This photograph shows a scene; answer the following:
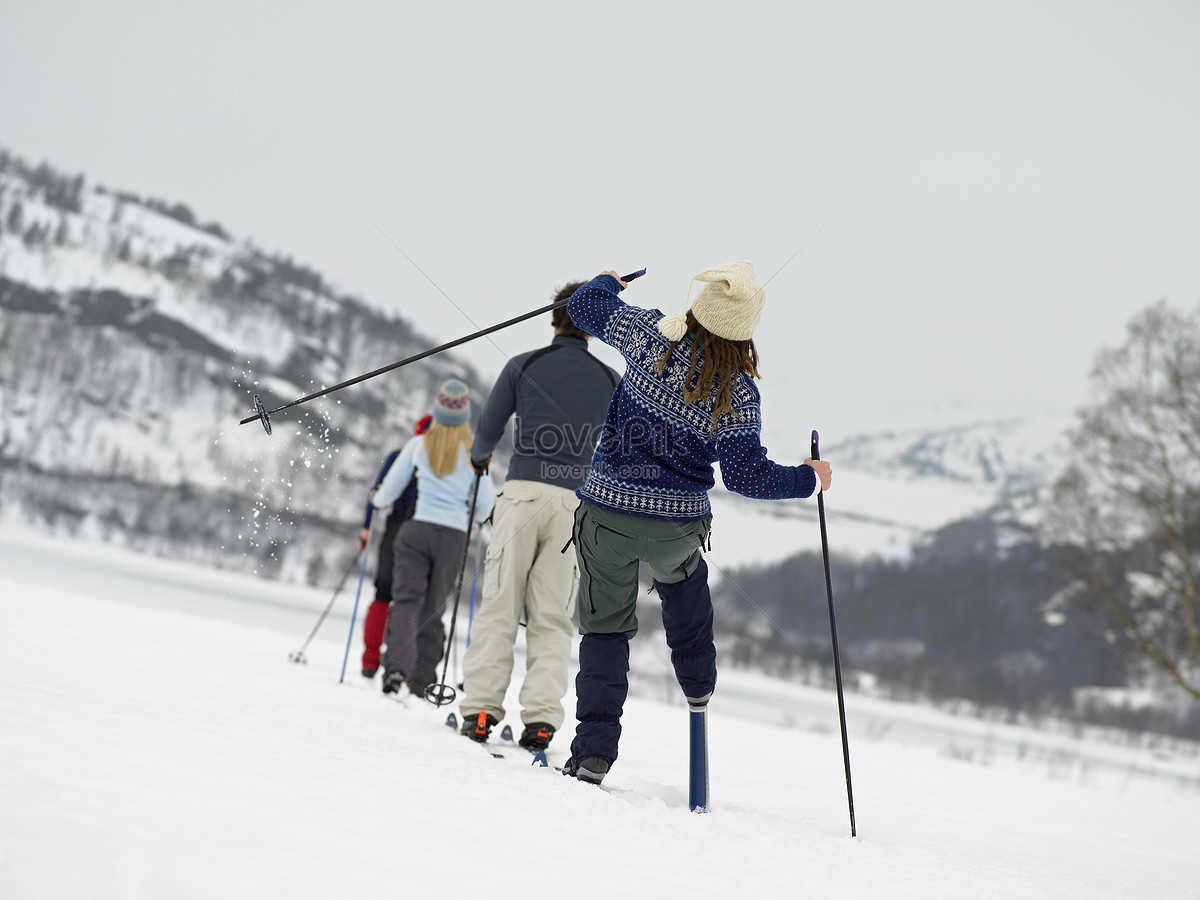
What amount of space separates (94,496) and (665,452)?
72.7 metres

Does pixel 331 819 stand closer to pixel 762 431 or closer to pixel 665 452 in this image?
pixel 665 452

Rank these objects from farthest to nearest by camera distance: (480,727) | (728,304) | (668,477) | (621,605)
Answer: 1. (480,727)
2. (621,605)
3. (668,477)
4. (728,304)

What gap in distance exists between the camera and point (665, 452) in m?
2.61

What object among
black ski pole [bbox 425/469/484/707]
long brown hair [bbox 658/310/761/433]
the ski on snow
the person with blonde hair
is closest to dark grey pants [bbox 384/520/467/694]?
the person with blonde hair

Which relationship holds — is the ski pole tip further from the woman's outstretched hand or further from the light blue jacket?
the woman's outstretched hand

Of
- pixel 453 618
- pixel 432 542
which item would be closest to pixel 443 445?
pixel 432 542

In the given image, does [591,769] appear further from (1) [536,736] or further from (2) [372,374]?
(2) [372,374]

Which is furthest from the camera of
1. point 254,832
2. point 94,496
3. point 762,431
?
point 94,496

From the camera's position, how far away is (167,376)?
9169 centimetres

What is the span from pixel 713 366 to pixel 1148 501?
13337 millimetres

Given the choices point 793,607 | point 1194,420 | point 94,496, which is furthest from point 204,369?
point 1194,420

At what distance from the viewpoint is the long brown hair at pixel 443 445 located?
4.66 metres

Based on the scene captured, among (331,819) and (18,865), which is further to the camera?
(331,819)

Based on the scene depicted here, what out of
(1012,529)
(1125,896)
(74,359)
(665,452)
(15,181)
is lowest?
(1125,896)
